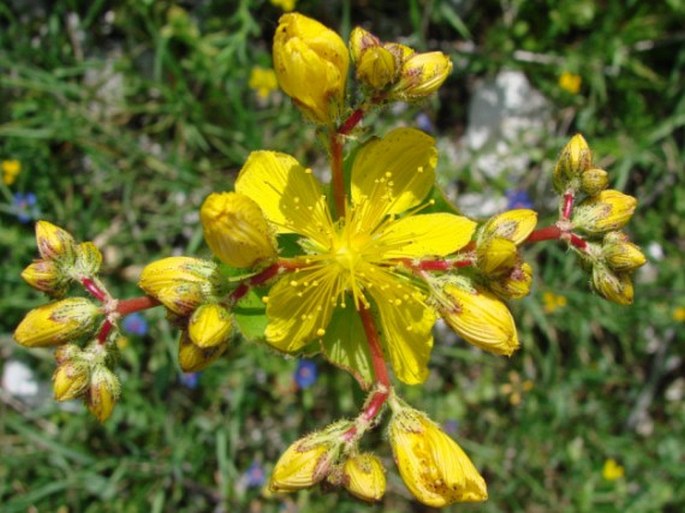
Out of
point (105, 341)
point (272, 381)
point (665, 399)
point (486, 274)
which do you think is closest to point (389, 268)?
point (486, 274)

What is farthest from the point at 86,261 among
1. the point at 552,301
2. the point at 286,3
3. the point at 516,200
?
the point at 552,301

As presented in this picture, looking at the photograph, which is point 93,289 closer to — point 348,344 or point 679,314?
point 348,344

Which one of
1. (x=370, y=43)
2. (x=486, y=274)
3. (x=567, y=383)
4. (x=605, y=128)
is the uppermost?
(x=370, y=43)

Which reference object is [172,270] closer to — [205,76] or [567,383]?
[205,76]

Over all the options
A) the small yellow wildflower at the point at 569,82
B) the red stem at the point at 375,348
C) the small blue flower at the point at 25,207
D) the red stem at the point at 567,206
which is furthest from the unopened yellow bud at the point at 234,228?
the small yellow wildflower at the point at 569,82

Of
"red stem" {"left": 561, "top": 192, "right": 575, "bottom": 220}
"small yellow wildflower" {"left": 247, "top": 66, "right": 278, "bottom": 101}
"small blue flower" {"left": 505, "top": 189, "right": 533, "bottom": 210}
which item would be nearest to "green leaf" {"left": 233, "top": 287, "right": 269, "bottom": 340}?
"red stem" {"left": 561, "top": 192, "right": 575, "bottom": 220}

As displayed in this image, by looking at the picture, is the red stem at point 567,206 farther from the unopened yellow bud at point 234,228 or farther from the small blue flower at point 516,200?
the small blue flower at point 516,200
